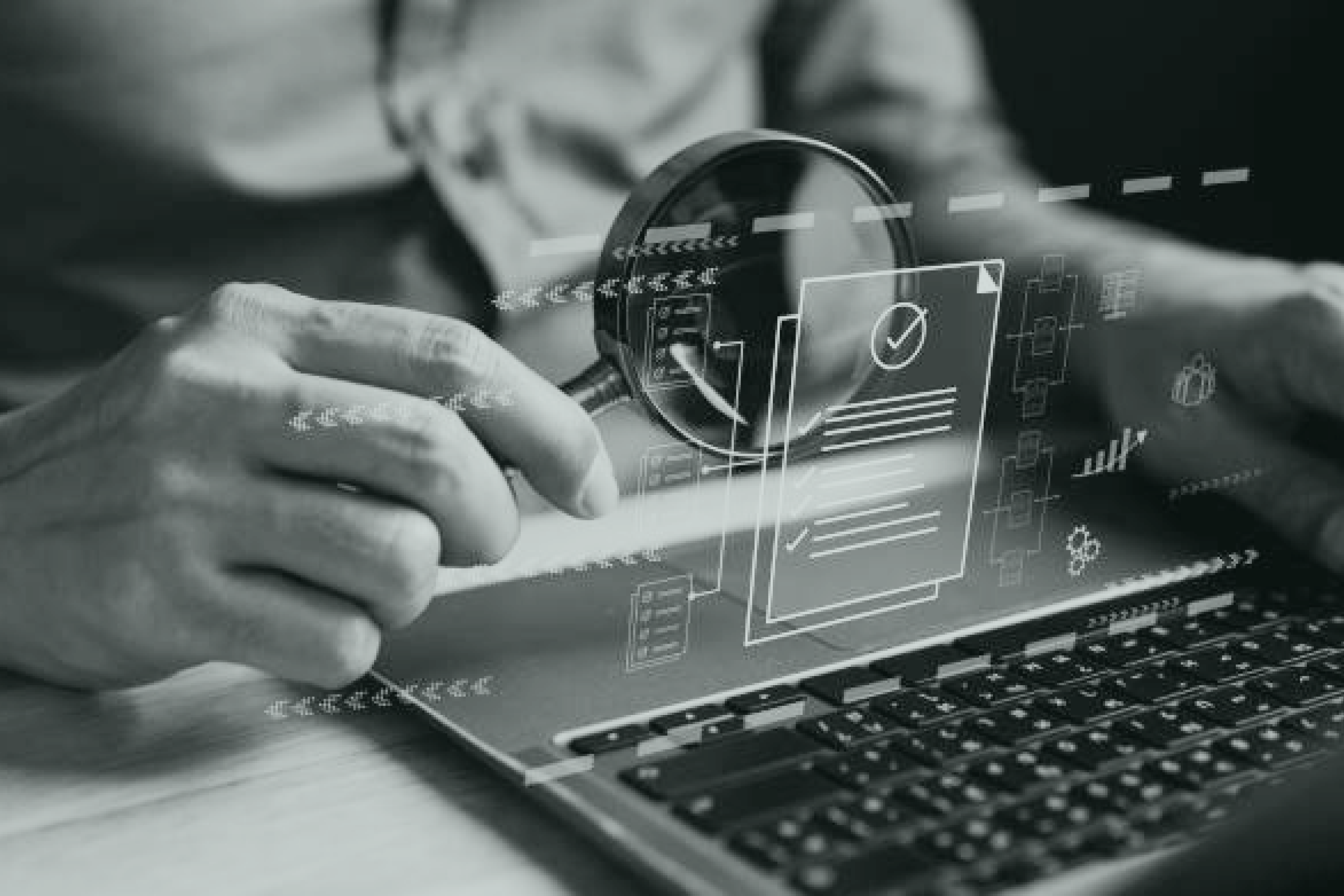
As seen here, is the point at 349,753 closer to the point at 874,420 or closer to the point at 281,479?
the point at 281,479

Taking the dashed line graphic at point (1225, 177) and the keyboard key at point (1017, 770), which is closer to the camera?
the keyboard key at point (1017, 770)

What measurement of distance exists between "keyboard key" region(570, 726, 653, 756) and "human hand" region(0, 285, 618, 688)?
72 millimetres

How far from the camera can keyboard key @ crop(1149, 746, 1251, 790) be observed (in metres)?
0.50

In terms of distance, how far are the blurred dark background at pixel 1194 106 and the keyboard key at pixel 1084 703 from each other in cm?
20

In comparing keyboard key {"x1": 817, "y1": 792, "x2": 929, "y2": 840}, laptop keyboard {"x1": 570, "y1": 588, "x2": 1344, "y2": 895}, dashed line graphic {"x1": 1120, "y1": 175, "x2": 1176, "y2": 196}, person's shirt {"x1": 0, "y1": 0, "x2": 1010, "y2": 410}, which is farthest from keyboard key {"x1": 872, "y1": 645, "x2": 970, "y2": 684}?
person's shirt {"x1": 0, "y1": 0, "x2": 1010, "y2": 410}

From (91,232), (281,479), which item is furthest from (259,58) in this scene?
(281,479)

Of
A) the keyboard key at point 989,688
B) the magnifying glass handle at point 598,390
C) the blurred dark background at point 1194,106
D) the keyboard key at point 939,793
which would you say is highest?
the blurred dark background at point 1194,106

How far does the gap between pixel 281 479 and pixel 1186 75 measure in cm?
63

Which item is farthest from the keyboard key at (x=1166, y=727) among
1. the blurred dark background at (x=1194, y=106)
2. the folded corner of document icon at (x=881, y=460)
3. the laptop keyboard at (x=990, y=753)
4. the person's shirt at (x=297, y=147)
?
the person's shirt at (x=297, y=147)

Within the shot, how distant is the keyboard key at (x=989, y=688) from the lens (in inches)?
22.1

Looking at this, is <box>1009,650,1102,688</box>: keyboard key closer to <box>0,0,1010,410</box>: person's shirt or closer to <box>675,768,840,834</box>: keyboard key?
<box>675,768,840,834</box>: keyboard key

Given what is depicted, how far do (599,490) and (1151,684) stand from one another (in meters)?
0.23

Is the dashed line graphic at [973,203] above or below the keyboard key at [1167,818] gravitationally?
above

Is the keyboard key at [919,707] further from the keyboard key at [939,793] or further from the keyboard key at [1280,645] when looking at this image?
the keyboard key at [1280,645]
